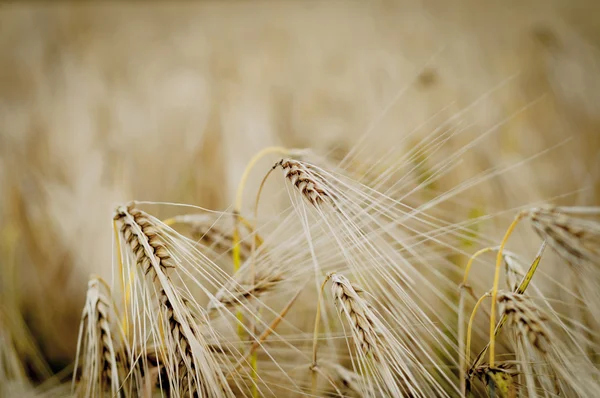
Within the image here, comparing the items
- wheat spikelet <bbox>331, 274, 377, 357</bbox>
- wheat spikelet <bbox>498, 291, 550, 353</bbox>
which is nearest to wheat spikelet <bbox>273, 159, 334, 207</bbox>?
wheat spikelet <bbox>331, 274, 377, 357</bbox>

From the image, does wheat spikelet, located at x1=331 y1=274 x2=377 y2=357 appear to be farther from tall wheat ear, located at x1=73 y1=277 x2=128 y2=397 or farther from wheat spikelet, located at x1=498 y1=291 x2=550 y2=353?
tall wheat ear, located at x1=73 y1=277 x2=128 y2=397

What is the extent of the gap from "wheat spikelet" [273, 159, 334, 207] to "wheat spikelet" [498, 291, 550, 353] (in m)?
0.26

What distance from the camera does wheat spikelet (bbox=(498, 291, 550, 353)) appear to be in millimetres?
440

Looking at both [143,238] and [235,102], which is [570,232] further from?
[235,102]

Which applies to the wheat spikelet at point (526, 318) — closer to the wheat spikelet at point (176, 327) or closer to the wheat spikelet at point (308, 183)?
the wheat spikelet at point (308, 183)

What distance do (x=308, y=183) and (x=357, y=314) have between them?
0.63 feet

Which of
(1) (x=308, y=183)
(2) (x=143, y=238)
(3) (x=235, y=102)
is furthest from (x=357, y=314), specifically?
(3) (x=235, y=102)

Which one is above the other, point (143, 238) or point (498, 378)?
point (143, 238)

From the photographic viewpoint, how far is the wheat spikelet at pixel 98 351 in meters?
0.52

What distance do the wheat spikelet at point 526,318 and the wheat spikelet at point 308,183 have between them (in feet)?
0.84

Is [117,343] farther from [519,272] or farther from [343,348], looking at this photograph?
[519,272]

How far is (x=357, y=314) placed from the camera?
0.49 m

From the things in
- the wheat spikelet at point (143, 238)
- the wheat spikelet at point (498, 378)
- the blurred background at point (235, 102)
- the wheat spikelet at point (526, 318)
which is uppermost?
the blurred background at point (235, 102)

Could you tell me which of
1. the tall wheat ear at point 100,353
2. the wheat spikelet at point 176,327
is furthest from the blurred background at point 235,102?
the wheat spikelet at point 176,327
